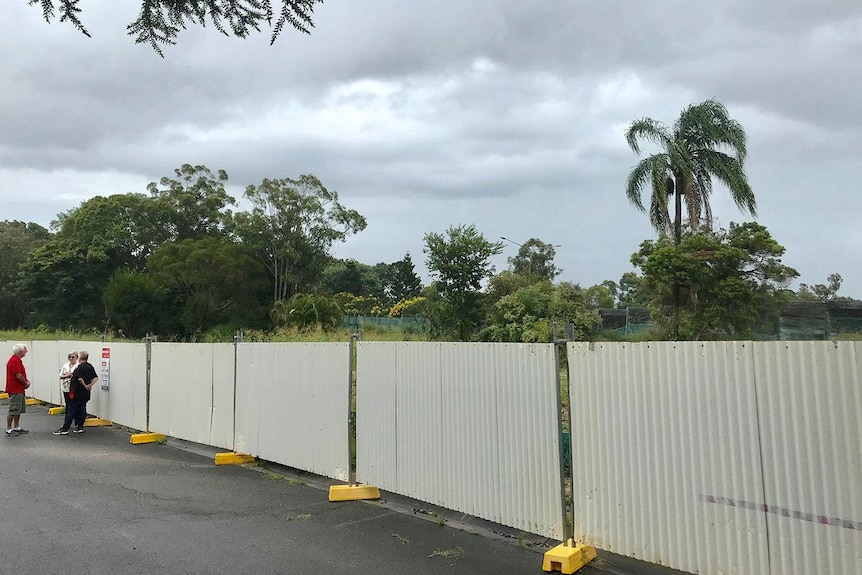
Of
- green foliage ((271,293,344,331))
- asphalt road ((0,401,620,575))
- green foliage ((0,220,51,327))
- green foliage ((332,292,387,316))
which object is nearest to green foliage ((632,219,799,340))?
green foliage ((271,293,344,331))

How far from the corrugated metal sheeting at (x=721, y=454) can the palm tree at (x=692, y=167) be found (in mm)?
24406

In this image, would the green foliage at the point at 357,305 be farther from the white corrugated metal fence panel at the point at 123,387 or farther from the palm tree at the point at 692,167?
the white corrugated metal fence panel at the point at 123,387

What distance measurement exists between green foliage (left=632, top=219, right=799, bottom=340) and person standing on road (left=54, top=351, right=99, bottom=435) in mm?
19252

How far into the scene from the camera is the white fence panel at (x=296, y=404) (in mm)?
7668

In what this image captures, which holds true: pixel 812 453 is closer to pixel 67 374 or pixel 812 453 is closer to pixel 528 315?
pixel 67 374

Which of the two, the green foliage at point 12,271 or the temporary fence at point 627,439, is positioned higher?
the green foliage at point 12,271

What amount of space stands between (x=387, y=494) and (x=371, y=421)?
0.91 metres

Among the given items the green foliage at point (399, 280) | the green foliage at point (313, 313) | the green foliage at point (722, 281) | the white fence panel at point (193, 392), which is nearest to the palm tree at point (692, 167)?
the green foliage at point (722, 281)

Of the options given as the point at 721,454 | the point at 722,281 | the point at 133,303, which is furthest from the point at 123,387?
the point at 133,303

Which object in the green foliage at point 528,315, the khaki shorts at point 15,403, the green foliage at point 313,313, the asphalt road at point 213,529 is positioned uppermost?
the green foliage at point 313,313

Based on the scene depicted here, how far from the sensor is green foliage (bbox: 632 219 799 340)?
23016 millimetres

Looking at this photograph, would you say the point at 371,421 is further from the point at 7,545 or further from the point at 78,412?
the point at 78,412

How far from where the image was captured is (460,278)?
22109 mm

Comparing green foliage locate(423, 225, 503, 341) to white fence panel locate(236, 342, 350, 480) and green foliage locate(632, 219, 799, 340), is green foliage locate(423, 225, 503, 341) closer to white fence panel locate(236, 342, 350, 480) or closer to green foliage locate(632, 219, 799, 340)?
green foliage locate(632, 219, 799, 340)
